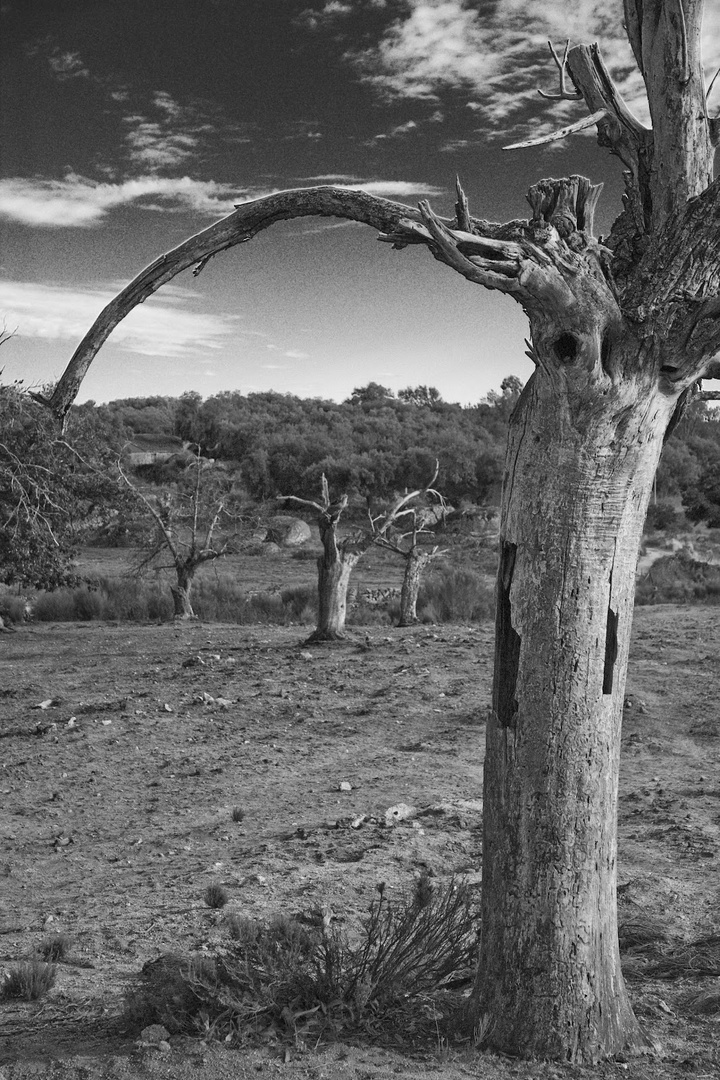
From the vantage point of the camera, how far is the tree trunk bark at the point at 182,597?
2005 cm

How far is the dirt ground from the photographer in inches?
160

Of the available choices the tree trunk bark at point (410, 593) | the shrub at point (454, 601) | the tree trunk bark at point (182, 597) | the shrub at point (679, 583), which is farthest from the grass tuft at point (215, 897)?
the shrub at point (679, 583)

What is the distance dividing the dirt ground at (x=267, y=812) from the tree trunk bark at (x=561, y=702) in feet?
1.01

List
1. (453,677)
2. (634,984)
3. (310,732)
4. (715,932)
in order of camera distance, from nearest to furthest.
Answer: (634,984), (715,932), (310,732), (453,677)

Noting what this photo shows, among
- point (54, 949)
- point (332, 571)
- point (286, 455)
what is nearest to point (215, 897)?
point (54, 949)

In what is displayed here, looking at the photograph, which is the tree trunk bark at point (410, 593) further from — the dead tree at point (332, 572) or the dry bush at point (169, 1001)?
the dry bush at point (169, 1001)

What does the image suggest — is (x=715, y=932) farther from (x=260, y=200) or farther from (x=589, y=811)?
(x=260, y=200)

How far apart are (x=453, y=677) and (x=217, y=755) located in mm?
4135

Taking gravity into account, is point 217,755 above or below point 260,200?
below

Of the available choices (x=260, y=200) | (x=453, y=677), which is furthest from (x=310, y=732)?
(x=260, y=200)

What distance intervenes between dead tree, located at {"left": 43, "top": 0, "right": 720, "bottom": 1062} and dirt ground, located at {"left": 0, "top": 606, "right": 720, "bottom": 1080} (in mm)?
407

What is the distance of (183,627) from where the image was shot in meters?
18.4

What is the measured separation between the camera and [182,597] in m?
20.1

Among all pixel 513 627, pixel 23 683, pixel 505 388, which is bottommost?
pixel 23 683
